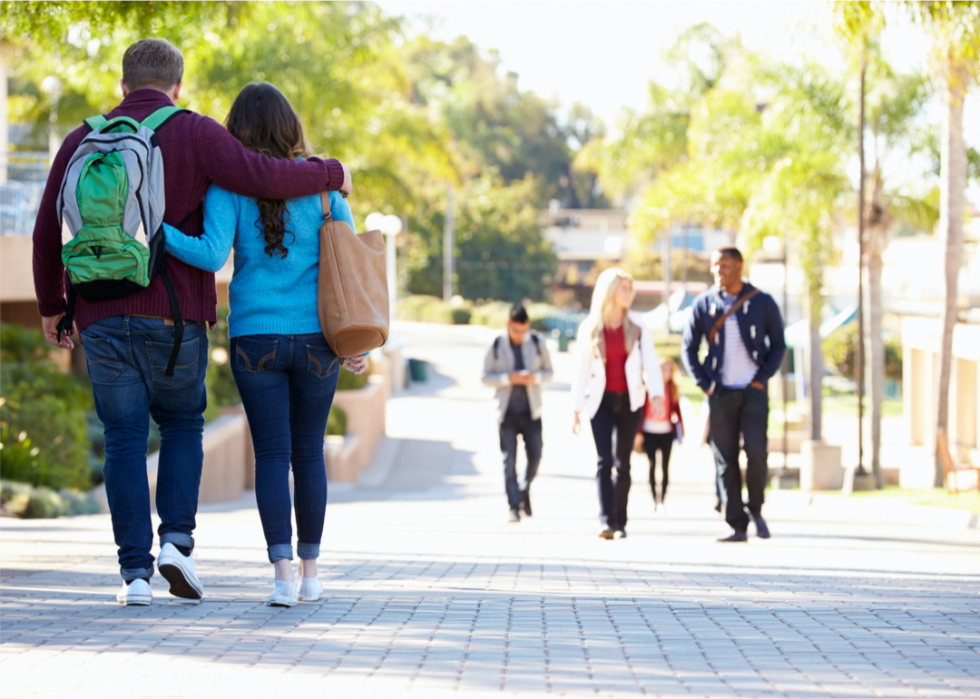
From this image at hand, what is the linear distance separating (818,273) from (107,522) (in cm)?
1773

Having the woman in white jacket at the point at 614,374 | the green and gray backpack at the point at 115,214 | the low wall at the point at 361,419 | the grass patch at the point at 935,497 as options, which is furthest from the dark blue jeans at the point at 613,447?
the low wall at the point at 361,419

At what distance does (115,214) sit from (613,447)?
465cm

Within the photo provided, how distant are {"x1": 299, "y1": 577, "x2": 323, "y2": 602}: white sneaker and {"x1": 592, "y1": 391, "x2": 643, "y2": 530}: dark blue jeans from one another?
352cm

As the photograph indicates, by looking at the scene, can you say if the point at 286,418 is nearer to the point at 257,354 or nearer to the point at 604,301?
the point at 257,354

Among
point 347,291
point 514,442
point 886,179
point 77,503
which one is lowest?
point 77,503

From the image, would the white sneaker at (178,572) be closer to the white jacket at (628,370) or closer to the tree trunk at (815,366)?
the white jacket at (628,370)

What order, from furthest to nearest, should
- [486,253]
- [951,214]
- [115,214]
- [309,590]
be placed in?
1. [486,253]
2. [951,214]
3. [309,590]
4. [115,214]

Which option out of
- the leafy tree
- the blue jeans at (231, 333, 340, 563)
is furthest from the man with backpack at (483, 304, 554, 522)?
the leafy tree

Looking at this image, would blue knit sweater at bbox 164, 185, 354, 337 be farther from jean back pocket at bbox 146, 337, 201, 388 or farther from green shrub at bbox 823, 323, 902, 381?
green shrub at bbox 823, 323, 902, 381

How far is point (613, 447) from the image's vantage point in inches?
312

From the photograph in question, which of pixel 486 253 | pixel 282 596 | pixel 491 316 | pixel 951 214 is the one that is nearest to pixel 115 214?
pixel 282 596

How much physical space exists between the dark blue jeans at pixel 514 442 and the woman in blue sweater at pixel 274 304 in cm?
596

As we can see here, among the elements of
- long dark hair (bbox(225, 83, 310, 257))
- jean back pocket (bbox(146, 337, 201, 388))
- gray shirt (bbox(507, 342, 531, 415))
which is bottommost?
gray shirt (bbox(507, 342, 531, 415))

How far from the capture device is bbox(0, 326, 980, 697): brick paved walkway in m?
3.12
